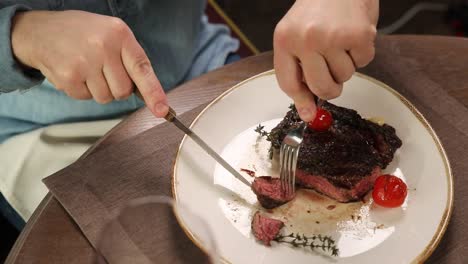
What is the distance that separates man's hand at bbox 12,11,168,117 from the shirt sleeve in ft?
0.20

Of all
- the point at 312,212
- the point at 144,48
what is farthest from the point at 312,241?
the point at 144,48

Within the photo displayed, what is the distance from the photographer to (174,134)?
1472 millimetres

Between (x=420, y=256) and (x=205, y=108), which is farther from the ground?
(x=205, y=108)

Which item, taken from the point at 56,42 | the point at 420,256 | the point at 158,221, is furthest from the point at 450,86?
the point at 56,42

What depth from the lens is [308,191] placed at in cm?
133

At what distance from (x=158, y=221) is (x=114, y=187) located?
174 millimetres

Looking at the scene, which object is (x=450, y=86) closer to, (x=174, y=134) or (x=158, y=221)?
(x=174, y=134)

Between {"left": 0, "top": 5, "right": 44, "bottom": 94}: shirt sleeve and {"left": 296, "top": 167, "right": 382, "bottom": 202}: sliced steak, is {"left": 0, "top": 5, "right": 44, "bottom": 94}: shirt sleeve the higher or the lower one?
the higher one

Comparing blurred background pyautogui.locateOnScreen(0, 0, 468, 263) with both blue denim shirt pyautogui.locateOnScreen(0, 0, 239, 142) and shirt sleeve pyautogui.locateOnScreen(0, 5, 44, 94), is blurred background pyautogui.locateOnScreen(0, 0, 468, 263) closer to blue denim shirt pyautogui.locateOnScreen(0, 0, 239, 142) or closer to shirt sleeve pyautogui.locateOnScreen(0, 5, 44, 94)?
blue denim shirt pyautogui.locateOnScreen(0, 0, 239, 142)

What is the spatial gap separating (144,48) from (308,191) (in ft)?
2.47

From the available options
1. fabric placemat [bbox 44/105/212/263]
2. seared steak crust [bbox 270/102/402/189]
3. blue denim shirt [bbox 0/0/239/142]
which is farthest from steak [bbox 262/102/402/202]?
blue denim shirt [bbox 0/0/239/142]

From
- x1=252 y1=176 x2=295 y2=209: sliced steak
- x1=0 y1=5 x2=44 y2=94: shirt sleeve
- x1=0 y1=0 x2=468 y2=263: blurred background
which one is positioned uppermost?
x1=0 y1=5 x2=44 y2=94: shirt sleeve

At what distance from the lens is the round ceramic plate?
3.84 ft

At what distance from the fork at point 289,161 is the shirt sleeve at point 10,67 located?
70cm
